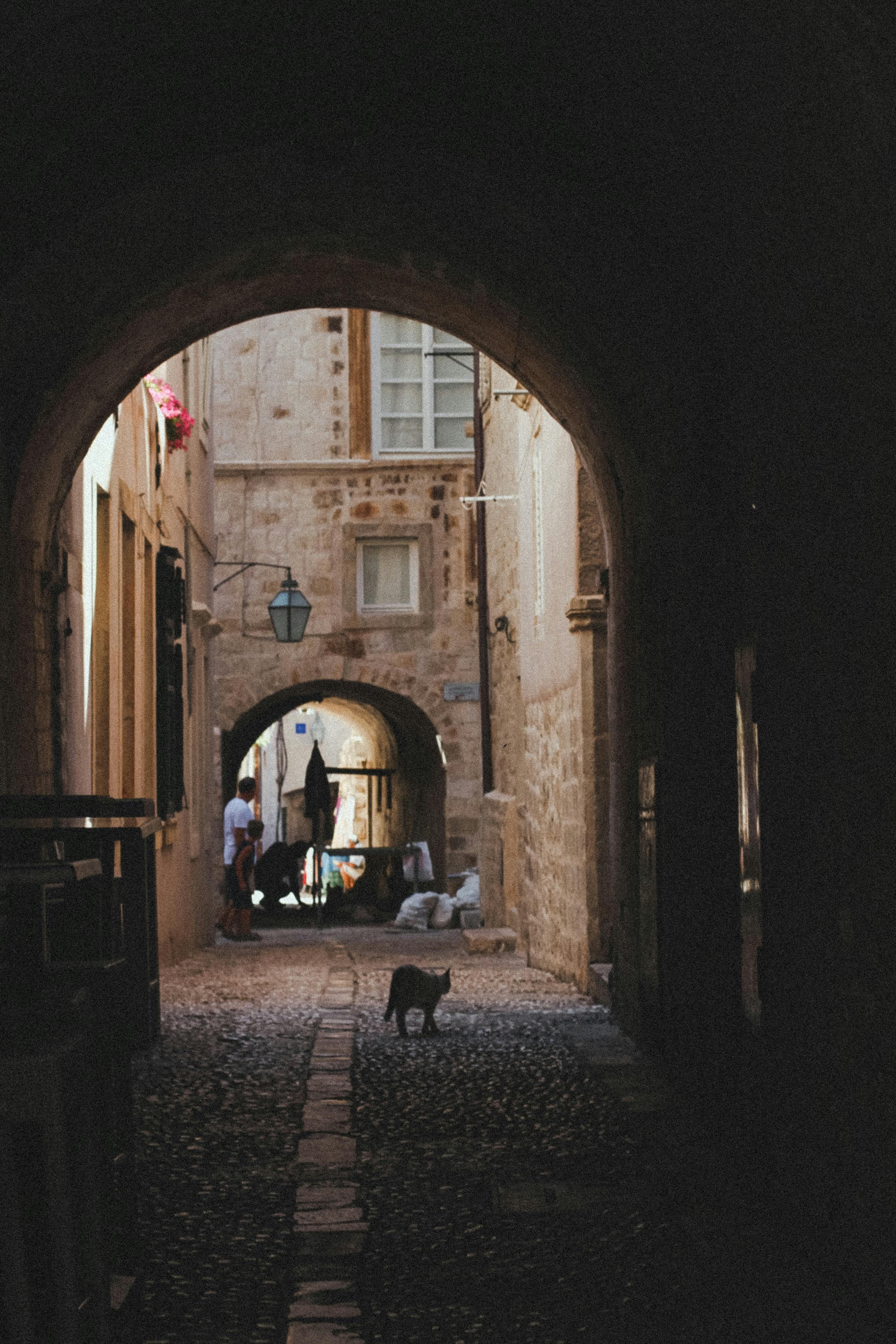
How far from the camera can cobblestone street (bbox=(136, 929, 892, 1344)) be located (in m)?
3.64

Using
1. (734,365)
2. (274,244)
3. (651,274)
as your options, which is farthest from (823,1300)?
(274,244)

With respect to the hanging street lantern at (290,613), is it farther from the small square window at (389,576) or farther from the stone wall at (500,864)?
the stone wall at (500,864)

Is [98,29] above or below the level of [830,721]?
above

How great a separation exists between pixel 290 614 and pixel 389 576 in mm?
3477

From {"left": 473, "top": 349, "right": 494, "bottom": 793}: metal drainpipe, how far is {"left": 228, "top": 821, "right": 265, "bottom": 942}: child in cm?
221

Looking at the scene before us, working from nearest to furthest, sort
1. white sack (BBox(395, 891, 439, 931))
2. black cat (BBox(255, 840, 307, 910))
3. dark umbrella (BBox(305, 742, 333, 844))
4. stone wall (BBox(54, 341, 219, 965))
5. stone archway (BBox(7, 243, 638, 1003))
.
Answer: stone archway (BBox(7, 243, 638, 1003))
stone wall (BBox(54, 341, 219, 965))
white sack (BBox(395, 891, 439, 931))
dark umbrella (BBox(305, 742, 333, 844))
black cat (BBox(255, 840, 307, 910))

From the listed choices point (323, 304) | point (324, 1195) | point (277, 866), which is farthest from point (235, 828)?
point (324, 1195)

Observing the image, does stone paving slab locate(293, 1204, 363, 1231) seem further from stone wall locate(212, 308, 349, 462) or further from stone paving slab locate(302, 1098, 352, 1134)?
stone wall locate(212, 308, 349, 462)

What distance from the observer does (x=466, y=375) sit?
21453mm

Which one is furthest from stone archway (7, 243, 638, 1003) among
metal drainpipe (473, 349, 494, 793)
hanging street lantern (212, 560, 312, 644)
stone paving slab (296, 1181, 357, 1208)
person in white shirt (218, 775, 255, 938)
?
hanging street lantern (212, 560, 312, 644)

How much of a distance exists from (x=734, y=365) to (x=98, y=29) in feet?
7.44

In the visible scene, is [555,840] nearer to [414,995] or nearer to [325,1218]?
[414,995]

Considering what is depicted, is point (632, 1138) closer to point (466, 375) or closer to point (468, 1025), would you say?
point (468, 1025)

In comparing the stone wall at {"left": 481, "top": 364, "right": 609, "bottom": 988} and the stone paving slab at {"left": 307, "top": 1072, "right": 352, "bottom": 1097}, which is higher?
the stone wall at {"left": 481, "top": 364, "right": 609, "bottom": 988}
